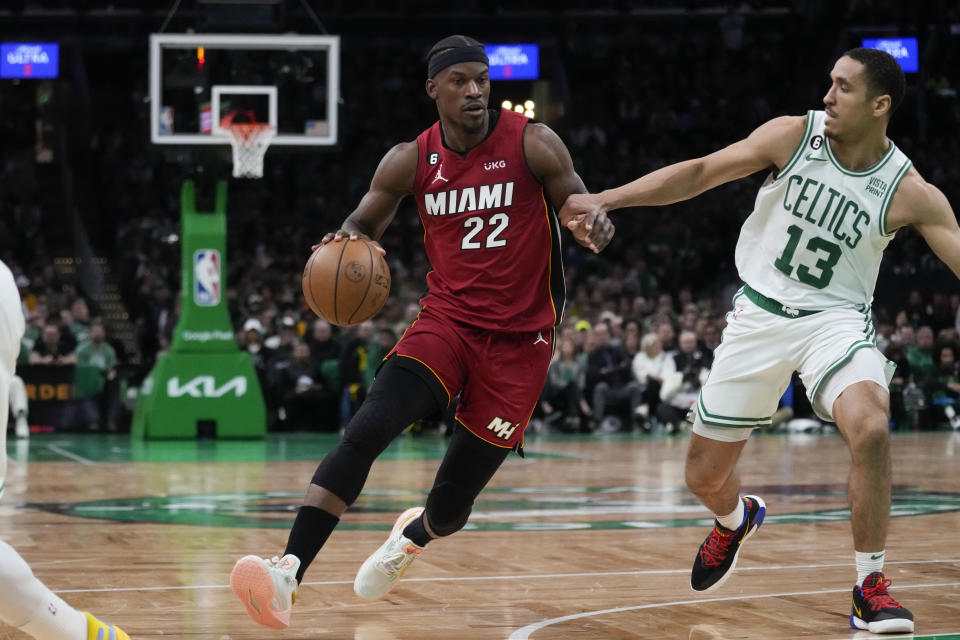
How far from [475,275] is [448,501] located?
0.89 meters

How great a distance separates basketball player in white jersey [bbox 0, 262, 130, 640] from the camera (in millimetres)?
3652

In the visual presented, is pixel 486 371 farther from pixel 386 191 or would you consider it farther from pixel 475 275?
pixel 386 191

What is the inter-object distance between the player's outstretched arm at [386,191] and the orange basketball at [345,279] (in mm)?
87

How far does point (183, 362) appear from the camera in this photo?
15.7m

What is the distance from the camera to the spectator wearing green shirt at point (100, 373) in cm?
1684

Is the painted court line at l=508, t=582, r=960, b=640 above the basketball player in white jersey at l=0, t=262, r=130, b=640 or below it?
below

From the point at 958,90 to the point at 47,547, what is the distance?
23.9 m

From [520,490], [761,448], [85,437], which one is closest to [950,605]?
[520,490]

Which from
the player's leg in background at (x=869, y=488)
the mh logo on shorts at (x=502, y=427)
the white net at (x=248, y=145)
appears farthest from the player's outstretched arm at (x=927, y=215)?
the white net at (x=248, y=145)

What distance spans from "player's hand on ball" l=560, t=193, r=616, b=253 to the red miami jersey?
30 centimetres

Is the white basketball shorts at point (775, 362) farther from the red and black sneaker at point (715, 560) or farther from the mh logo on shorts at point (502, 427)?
the mh logo on shorts at point (502, 427)

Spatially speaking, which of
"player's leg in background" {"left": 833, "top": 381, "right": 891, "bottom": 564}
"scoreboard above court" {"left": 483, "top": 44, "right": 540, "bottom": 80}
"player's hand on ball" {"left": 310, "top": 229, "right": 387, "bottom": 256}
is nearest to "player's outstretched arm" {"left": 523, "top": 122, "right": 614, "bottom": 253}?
"player's hand on ball" {"left": 310, "top": 229, "right": 387, "bottom": 256}

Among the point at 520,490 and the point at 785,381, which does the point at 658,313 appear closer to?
the point at 520,490

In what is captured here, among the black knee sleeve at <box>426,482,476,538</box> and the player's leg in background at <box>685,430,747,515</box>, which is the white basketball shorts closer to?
the player's leg in background at <box>685,430,747,515</box>
